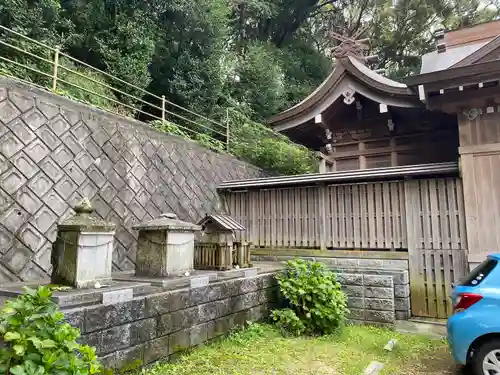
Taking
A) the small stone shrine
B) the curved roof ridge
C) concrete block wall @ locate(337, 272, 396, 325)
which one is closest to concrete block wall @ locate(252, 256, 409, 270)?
concrete block wall @ locate(337, 272, 396, 325)

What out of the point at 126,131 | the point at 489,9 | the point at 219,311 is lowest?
the point at 219,311

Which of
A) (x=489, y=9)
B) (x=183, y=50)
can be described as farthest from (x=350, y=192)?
(x=489, y=9)

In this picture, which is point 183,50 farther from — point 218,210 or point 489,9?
point 489,9

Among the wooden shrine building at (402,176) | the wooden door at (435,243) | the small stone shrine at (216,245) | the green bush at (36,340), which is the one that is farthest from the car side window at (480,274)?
the green bush at (36,340)

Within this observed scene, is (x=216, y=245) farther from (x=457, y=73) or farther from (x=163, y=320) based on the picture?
(x=457, y=73)

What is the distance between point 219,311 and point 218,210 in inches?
191

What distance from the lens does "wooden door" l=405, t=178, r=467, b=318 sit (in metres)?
6.70

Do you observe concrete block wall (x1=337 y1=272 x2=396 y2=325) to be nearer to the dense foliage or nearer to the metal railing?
the metal railing

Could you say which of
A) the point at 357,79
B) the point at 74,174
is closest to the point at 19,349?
the point at 74,174

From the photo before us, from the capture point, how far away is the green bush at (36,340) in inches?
98.0

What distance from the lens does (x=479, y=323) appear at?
3.87 m

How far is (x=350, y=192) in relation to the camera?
316 inches

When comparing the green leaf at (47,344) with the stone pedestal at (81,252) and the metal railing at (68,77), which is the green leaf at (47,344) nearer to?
the stone pedestal at (81,252)

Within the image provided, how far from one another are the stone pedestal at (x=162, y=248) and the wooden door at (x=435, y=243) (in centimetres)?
474
